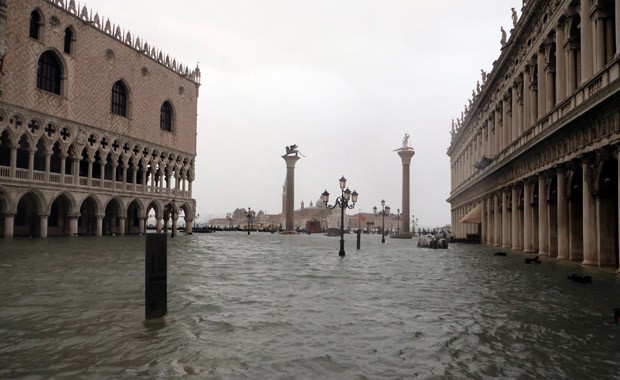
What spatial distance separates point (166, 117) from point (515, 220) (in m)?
35.6

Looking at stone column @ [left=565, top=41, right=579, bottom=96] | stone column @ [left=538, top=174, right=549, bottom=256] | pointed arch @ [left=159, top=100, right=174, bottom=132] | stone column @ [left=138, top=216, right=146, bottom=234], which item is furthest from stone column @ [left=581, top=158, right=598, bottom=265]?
pointed arch @ [left=159, top=100, right=174, bottom=132]

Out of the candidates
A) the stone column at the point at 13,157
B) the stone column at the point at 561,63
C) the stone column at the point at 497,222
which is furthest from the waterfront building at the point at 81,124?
the stone column at the point at 497,222

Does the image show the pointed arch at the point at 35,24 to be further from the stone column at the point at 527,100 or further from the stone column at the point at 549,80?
the stone column at the point at 549,80

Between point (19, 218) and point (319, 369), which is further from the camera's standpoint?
point (19, 218)

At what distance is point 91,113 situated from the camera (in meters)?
37.5

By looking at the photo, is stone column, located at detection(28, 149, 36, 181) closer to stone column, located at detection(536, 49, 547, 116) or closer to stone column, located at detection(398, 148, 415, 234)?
stone column, located at detection(536, 49, 547, 116)

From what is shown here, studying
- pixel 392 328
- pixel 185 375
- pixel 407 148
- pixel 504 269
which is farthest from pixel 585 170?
pixel 407 148

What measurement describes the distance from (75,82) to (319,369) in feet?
122

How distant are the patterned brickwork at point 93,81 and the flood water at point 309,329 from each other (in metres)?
25.3

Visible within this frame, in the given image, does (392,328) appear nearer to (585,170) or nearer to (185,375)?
(185,375)

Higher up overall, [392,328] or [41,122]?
[41,122]

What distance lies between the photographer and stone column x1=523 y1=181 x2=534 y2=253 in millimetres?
21922

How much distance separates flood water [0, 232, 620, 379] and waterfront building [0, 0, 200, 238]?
21.3m

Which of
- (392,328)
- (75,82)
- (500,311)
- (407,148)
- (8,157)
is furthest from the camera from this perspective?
Answer: (407,148)
